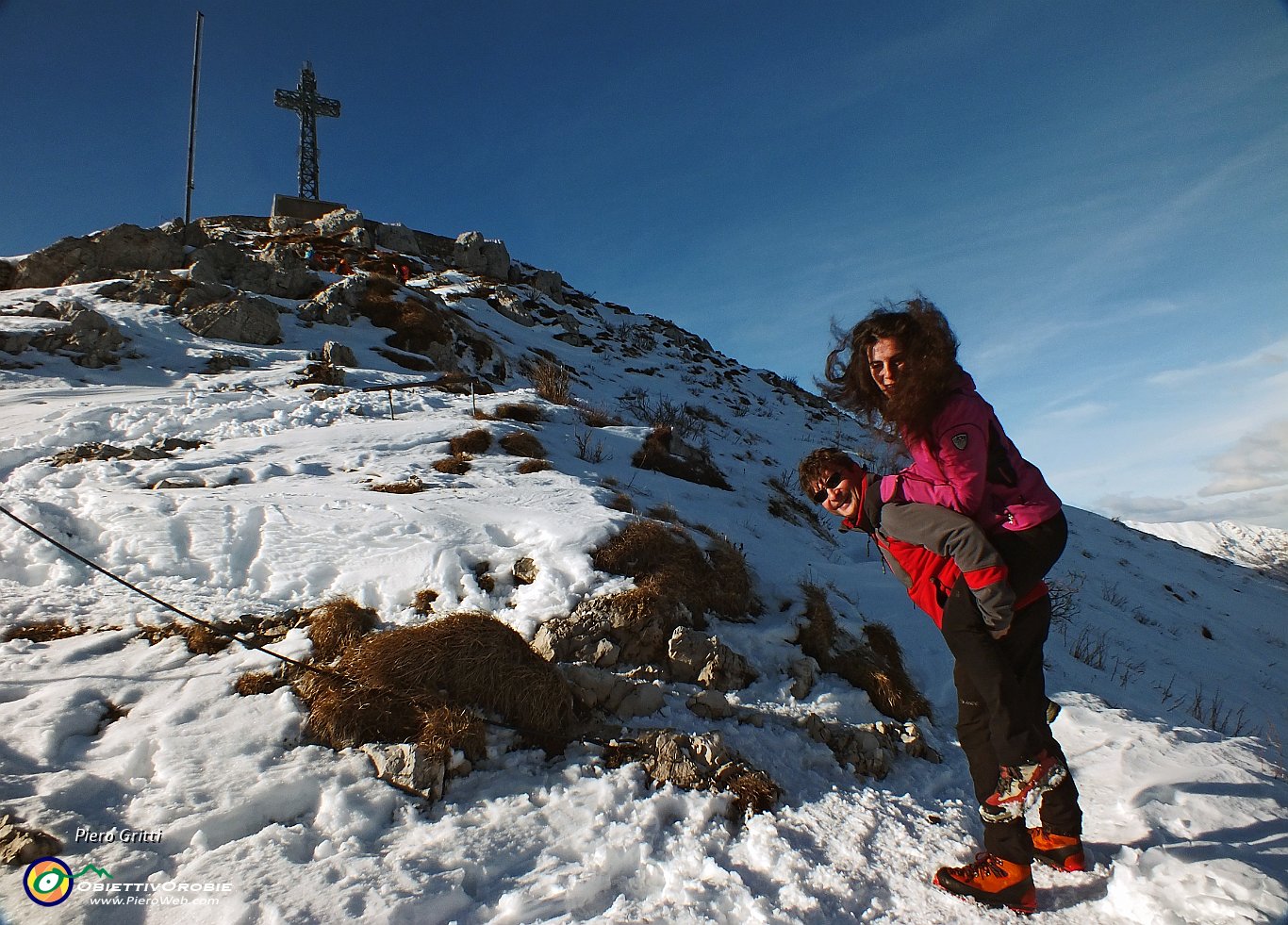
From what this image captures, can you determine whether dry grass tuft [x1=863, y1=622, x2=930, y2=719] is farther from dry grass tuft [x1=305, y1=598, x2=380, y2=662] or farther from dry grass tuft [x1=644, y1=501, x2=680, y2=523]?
dry grass tuft [x1=305, y1=598, x2=380, y2=662]

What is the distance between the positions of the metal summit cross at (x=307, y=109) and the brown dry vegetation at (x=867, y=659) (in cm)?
4532

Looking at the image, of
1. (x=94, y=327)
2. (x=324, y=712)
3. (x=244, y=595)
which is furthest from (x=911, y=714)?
(x=94, y=327)

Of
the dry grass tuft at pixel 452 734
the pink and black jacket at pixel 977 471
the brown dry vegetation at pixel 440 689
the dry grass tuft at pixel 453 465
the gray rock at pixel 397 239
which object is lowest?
the dry grass tuft at pixel 452 734

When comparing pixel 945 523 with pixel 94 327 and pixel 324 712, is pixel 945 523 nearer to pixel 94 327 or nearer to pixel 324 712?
pixel 324 712

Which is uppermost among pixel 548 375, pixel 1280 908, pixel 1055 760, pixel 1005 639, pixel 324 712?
pixel 548 375

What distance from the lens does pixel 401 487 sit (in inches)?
226

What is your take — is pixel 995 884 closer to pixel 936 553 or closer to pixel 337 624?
pixel 936 553

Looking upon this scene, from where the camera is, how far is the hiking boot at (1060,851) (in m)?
2.21

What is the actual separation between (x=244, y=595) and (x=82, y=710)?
3.90ft

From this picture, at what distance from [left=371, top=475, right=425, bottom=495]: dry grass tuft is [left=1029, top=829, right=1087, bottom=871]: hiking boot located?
5.24 m

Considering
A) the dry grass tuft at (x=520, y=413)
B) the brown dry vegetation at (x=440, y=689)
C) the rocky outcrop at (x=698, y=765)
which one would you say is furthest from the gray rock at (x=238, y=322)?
the rocky outcrop at (x=698, y=765)

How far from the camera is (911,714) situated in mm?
3973

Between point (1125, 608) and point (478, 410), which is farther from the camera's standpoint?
point (1125, 608)

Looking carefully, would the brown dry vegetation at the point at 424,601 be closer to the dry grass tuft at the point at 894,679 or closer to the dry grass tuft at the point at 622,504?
the dry grass tuft at the point at 622,504
